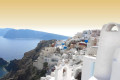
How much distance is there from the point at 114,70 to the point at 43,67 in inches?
1155

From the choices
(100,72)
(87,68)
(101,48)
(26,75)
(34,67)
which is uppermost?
(101,48)

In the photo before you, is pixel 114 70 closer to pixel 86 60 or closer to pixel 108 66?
pixel 108 66

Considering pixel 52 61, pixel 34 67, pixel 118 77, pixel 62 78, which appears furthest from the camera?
pixel 34 67

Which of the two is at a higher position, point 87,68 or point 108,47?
point 108,47

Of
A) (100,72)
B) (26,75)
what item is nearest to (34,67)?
(26,75)

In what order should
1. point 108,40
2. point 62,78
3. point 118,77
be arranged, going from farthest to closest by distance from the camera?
1. point 62,78
2. point 108,40
3. point 118,77

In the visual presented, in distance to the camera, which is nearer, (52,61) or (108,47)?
(108,47)

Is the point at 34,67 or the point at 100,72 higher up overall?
the point at 100,72

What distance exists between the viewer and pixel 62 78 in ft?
38.6

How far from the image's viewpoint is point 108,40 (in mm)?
4430

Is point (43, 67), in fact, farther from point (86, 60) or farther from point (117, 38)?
point (117, 38)

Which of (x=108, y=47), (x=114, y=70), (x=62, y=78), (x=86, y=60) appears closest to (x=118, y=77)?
(x=114, y=70)

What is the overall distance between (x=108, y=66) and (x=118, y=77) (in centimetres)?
48

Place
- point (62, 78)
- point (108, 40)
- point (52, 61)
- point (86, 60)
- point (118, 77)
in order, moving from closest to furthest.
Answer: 1. point (118, 77)
2. point (108, 40)
3. point (86, 60)
4. point (62, 78)
5. point (52, 61)
